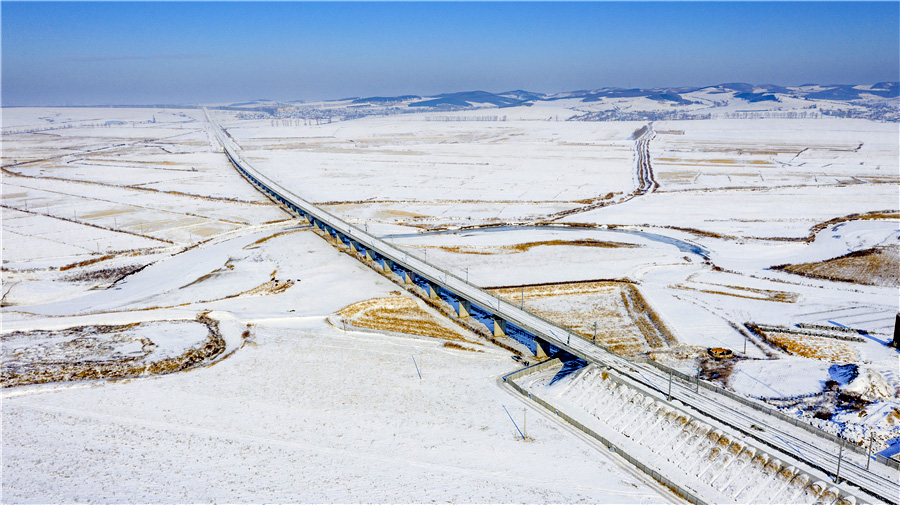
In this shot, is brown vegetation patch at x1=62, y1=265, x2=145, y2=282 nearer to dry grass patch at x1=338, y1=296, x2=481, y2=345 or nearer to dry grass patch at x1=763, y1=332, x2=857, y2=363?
dry grass patch at x1=338, y1=296, x2=481, y2=345

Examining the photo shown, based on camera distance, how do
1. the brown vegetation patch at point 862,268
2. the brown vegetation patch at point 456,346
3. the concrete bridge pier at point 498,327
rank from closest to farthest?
the brown vegetation patch at point 456,346, the concrete bridge pier at point 498,327, the brown vegetation patch at point 862,268

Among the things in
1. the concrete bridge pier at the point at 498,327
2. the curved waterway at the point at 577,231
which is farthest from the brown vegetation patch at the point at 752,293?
the concrete bridge pier at the point at 498,327

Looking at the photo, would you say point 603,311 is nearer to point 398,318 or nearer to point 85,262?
point 398,318

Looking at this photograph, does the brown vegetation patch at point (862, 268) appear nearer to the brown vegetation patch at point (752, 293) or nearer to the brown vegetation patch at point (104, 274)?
the brown vegetation patch at point (752, 293)

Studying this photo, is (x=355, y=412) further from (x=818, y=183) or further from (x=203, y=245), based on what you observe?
(x=818, y=183)

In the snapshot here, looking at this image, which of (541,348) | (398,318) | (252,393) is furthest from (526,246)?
(252,393)

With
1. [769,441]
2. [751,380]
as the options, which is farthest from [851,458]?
[751,380]
